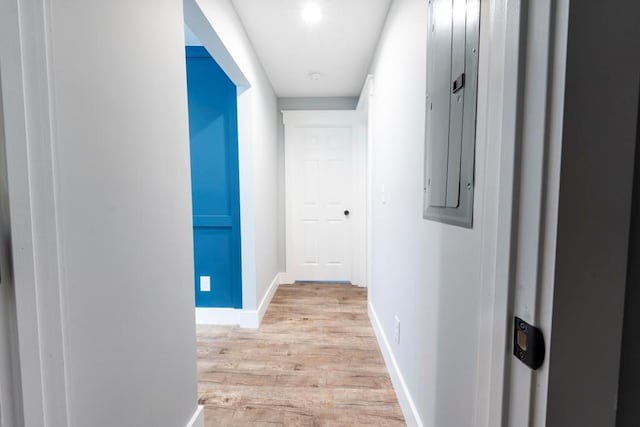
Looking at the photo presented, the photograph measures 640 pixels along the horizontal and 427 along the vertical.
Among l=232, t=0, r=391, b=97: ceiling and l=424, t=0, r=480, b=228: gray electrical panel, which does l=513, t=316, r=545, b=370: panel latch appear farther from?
l=232, t=0, r=391, b=97: ceiling

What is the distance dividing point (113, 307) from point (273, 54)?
2370mm

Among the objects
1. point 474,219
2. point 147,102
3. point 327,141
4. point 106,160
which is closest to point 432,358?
point 474,219

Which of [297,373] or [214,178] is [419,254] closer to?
[297,373]

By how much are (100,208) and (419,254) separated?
3.82ft

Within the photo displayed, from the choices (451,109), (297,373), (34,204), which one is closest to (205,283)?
(297,373)

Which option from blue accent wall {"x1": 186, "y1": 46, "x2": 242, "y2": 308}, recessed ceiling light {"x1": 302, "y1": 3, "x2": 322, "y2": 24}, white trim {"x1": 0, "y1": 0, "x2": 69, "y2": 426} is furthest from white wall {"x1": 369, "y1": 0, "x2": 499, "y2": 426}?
blue accent wall {"x1": 186, "y1": 46, "x2": 242, "y2": 308}

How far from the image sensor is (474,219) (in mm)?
784

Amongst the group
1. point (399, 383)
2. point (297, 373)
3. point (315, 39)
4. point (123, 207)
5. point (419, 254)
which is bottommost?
point (297, 373)

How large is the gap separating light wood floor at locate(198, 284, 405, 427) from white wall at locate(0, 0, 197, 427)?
1.47ft

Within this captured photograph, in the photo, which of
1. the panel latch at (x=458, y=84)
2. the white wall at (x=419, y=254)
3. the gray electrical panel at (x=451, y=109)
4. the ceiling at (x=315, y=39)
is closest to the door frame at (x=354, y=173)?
the ceiling at (x=315, y=39)

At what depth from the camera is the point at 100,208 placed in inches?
30.0

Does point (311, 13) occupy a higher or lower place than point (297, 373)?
higher

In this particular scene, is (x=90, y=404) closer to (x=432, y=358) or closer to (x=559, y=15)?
(x=432, y=358)

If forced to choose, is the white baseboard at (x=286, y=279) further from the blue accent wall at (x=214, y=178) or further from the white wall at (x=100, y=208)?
the white wall at (x=100, y=208)
